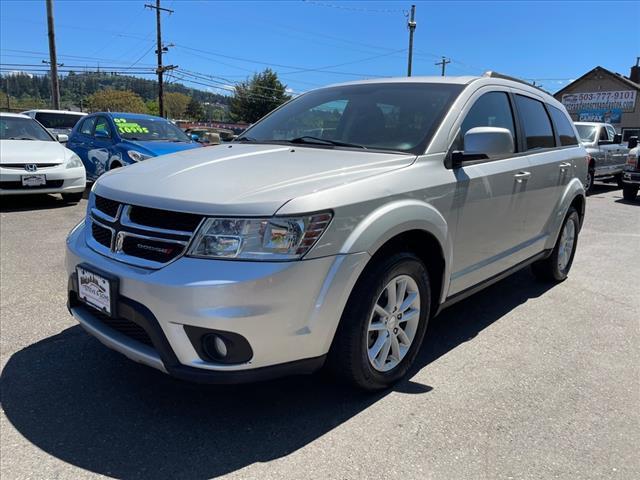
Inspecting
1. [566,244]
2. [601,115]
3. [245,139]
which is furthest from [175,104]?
[245,139]

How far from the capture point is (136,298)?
7.62ft

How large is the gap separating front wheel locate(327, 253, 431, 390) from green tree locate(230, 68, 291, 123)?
72664 millimetres

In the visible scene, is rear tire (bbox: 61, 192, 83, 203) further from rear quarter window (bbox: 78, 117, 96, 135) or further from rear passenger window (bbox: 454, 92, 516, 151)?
rear passenger window (bbox: 454, 92, 516, 151)

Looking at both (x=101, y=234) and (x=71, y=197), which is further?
(x=71, y=197)

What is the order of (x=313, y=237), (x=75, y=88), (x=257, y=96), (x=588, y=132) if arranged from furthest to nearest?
(x=75, y=88) → (x=257, y=96) → (x=588, y=132) → (x=313, y=237)

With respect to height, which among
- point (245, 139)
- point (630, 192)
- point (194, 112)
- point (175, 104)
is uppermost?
point (175, 104)

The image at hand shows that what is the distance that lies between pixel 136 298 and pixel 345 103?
7.05 ft

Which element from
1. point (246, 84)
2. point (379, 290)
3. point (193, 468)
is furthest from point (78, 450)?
point (246, 84)

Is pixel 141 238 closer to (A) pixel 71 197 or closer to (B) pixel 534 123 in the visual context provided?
(B) pixel 534 123

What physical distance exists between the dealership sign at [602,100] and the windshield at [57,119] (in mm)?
35563

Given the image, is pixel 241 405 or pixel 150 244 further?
pixel 241 405

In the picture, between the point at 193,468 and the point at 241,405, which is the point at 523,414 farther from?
the point at 193,468

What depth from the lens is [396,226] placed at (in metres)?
2.63

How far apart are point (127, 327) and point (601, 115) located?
4401 cm
